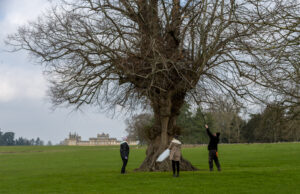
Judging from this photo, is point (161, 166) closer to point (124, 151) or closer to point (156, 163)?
point (156, 163)

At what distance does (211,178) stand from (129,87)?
A: 25.2 ft

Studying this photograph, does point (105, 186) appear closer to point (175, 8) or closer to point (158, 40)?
point (158, 40)

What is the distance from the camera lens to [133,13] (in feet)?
66.3

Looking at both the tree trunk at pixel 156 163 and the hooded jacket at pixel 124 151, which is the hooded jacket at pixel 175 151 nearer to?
the hooded jacket at pixel 124 151

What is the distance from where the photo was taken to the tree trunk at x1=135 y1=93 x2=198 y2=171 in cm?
2191

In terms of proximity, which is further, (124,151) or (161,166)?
(161,166)

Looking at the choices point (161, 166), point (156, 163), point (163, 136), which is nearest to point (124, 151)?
point (156, 163)

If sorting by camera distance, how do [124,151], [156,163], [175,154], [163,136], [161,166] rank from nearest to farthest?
[175,154]
[124,151]
[161,166]
[156,163]
[163,136]

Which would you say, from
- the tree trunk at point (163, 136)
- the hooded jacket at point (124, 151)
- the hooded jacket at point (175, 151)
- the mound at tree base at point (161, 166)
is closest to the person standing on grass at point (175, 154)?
the hooded jacket at point (175, 151)

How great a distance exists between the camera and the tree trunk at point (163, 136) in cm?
2191

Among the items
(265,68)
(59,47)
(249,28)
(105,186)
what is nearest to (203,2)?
(249,28)

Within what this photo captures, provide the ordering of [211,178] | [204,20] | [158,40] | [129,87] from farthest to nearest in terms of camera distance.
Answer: [129,87] < [158,40] < [204,20] < [211,178]

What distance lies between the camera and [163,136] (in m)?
22.6

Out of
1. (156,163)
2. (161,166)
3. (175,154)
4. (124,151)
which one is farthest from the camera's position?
(156,163)
